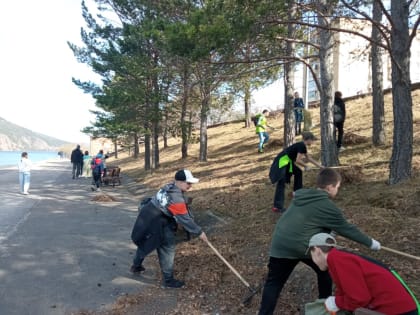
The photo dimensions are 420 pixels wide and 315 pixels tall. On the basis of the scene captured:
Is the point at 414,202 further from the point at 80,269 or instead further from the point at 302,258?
the point at 80,269

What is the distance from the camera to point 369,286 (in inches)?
98.1

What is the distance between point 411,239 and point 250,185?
19.4 feet

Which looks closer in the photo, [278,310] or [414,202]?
[278,310]

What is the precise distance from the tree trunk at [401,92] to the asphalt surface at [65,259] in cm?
477

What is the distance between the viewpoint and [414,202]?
6.03m

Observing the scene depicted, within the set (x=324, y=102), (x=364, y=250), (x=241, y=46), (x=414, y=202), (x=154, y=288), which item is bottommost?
(x=154, y=288)

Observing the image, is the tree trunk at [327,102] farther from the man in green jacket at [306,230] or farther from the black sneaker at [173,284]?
the man in green jacket at [306,230]

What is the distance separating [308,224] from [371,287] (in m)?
0.98

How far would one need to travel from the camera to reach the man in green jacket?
335cm

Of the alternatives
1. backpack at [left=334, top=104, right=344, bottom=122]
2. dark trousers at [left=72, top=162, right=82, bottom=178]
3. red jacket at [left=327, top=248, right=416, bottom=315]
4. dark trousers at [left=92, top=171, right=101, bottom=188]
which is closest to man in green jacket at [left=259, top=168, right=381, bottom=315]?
red jacket at [left=327, top=248, right=416, bottom=315]

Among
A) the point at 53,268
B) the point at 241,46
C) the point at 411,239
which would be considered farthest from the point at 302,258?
the point at 241,46

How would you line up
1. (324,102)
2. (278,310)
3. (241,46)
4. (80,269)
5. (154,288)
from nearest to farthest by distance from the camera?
1. (278,310)
2. (154,288)
3. (80,269)
4. (241,46)
5. (324,102)

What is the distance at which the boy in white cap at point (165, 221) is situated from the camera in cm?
513

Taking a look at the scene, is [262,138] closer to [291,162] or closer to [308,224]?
[291,162]
